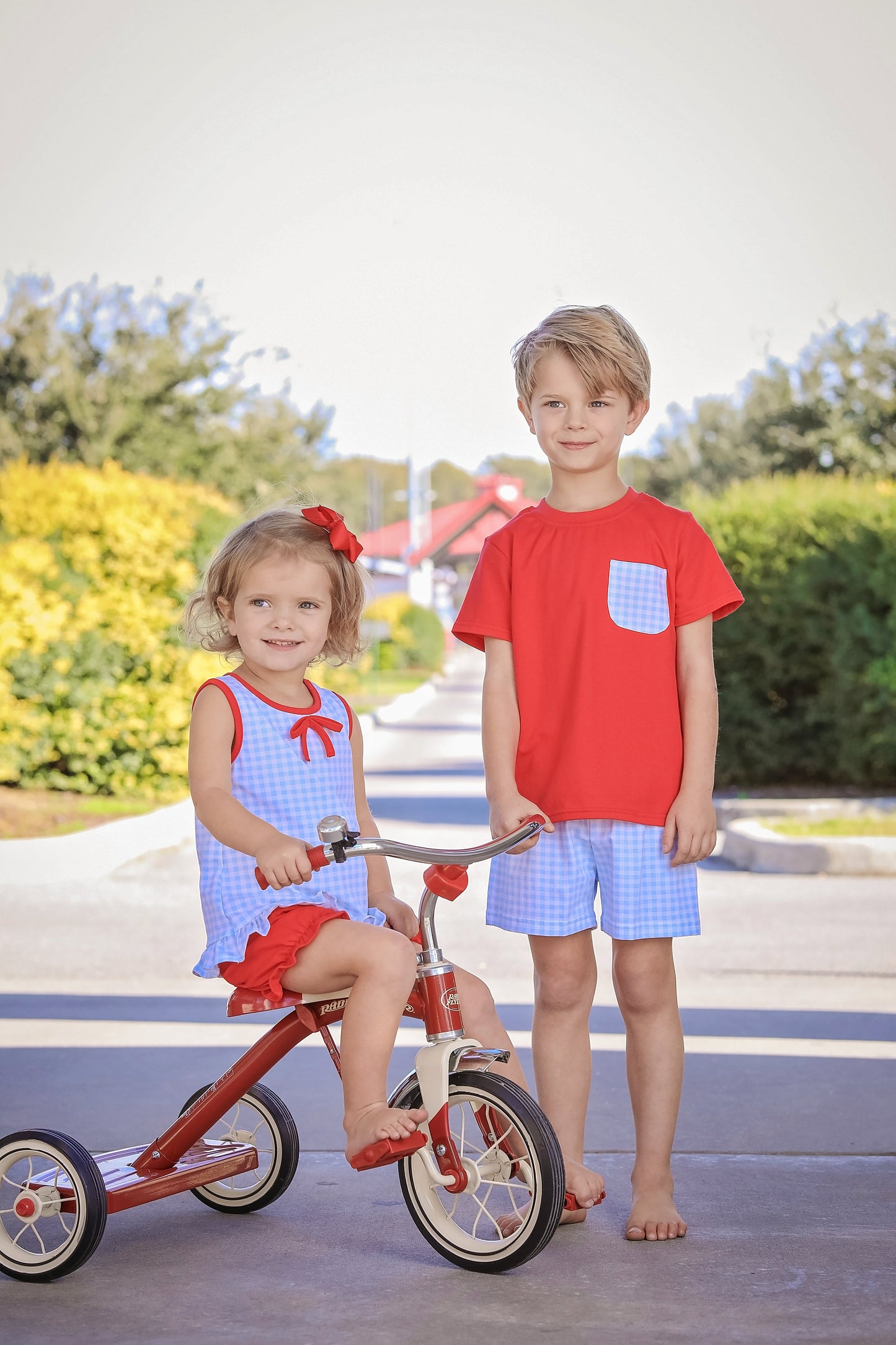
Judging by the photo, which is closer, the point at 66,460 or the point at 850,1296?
the point at 850,1296

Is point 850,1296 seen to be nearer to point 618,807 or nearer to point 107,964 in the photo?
point 618,807

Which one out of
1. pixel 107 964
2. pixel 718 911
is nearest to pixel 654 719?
pixel 107 964

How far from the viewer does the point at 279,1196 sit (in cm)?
349

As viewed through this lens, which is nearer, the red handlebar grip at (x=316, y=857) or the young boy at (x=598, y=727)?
the red handlebar grip at (x=316, y=857)

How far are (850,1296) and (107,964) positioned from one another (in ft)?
13.9

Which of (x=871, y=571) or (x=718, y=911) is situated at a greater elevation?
(x=871, y=571)

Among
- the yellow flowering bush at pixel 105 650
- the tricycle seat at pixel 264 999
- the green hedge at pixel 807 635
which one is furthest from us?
the green hedge at pixel 807 635

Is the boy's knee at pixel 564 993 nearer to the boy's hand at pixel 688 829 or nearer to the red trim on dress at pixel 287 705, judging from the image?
the boy's hand at pixel 688 829

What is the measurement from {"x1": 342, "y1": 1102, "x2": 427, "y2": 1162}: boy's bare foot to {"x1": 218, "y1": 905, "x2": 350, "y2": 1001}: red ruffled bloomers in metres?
0.28

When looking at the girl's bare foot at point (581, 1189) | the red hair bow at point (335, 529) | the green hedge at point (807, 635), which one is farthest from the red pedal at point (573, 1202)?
the green hedge at point (807, 635)

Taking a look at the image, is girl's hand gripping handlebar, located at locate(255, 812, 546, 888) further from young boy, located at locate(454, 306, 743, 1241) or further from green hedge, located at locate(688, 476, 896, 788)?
green hedge, located at locate(688, 476, 896, 788)

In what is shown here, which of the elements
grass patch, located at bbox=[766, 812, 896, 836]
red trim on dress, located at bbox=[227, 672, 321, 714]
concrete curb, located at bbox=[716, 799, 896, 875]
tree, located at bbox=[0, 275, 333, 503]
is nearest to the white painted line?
red trim on dress, located at bbox=[227, 672, 321, 714]

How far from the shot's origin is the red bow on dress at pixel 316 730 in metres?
3.15

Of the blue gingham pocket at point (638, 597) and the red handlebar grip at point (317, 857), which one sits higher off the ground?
the blue gingham pocket at point (638, 597)
